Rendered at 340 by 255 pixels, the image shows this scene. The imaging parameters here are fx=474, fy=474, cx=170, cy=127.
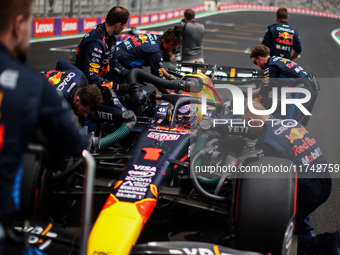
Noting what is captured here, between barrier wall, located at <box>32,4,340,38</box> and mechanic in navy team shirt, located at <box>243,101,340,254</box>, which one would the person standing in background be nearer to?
barrier wall, located at <box>32,4,340,38</box>

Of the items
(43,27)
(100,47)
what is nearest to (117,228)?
(100,47)

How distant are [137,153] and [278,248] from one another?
145 cm

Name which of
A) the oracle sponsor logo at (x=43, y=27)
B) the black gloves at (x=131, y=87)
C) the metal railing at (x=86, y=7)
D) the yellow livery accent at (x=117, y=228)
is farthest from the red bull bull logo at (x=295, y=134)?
the oracle sponsor logo at (x=43, y=27)

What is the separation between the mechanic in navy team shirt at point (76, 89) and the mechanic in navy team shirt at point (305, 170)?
4.82 feet

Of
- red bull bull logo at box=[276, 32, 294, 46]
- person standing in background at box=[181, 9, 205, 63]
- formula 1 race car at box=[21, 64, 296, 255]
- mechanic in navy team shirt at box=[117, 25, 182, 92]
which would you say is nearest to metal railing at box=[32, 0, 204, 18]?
person standing in background at box=[181, 9, 205, 63]

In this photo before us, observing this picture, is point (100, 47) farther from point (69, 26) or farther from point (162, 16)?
point (162, 16)

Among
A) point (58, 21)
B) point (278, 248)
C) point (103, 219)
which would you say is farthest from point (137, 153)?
point (58, 21)

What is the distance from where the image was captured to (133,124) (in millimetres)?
4770

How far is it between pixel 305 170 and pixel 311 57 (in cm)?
1726

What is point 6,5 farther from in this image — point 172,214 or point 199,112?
point 199,112

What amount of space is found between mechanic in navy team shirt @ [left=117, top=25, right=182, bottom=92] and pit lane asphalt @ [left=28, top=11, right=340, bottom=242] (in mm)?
1198

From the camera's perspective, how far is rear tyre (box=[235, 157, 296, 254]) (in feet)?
11.0

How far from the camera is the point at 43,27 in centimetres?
1941

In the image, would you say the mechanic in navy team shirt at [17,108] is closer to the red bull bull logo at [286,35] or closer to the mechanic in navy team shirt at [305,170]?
the mechanic in navy team shirt at [305,170]
